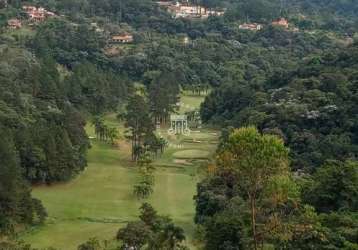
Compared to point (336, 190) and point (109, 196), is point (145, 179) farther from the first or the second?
point (336, 190)

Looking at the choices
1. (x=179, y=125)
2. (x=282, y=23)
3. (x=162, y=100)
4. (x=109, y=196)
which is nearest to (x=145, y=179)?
(x=109, y=196)

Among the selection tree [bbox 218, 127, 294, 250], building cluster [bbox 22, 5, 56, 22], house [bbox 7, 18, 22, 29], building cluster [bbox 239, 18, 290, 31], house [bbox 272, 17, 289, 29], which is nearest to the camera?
tree [bbox 218, 127, 294, 250]

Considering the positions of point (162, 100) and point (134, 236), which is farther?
point (162, 100)

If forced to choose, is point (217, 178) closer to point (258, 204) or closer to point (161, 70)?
point (258, 204)

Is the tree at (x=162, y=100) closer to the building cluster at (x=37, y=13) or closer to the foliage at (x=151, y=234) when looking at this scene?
the building cluster at (x=37, y=13)

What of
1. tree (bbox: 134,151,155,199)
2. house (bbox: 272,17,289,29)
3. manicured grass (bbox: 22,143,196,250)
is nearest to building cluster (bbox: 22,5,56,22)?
house (bbox: 272,17,289,29)

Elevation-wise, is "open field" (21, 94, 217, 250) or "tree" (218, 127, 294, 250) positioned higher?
"tree" (218, 127, 294, 250)

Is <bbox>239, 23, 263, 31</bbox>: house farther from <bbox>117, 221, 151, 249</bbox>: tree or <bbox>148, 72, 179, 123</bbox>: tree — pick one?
<bbox>117, 221, 151, 249</bbox>: tree
